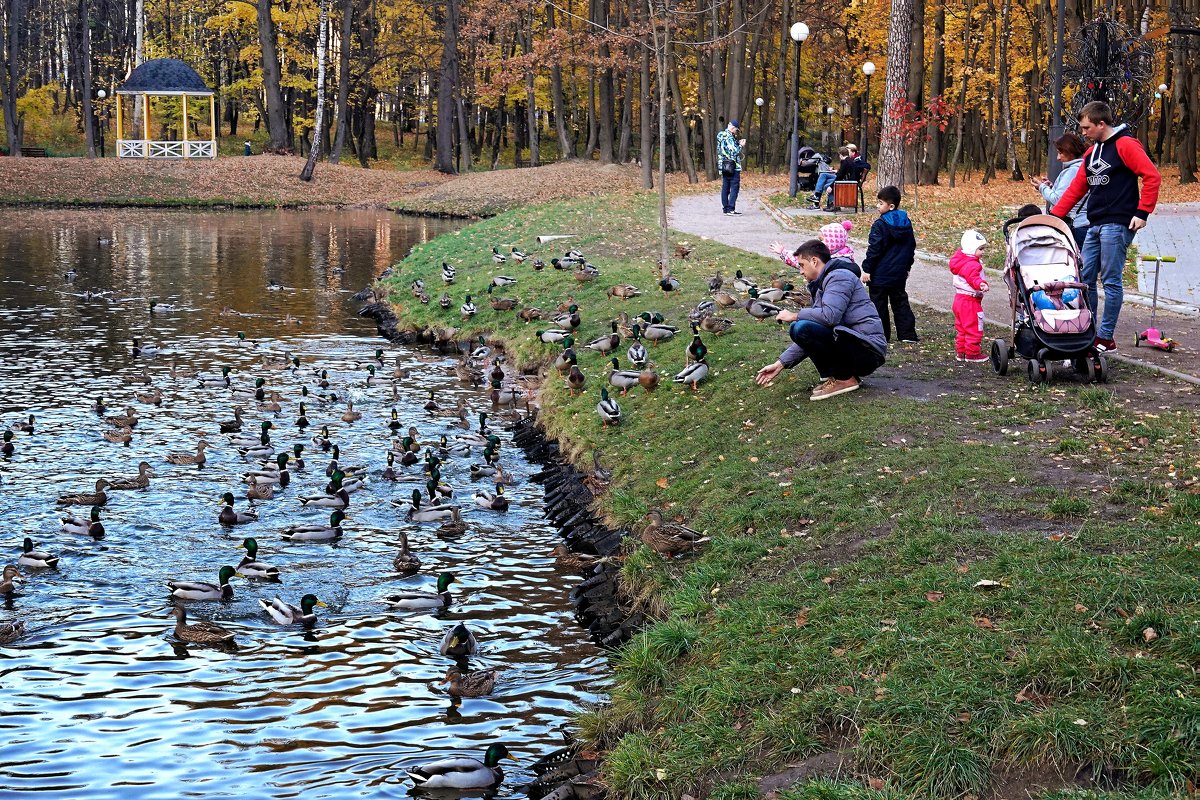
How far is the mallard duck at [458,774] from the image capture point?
713 centimetres

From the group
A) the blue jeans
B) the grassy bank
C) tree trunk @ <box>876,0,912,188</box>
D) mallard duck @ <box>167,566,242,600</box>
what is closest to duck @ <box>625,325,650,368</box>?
the grassy bank

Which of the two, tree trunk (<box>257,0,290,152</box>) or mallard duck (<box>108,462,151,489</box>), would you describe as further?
tree trunk (<box>257,0,290,152</box>)

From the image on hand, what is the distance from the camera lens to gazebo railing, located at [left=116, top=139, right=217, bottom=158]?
188ft

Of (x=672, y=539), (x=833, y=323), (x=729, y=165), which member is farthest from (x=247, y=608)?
(x=729, y=165)

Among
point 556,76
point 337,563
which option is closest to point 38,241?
point 556,76

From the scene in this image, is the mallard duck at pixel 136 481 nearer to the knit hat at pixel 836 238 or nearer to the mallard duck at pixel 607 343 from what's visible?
the mallard duck at pixel 607 343

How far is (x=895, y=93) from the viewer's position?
30.0m

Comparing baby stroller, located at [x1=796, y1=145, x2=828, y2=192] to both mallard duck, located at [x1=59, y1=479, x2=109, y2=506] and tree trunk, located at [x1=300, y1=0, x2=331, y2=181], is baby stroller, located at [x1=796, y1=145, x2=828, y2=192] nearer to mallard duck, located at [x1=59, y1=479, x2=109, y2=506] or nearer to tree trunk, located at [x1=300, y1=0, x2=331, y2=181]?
tree trunk, located at [x1=300, y1=0, x2=331, y2=181]

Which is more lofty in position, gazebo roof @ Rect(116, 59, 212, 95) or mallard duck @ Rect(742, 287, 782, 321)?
gazebo roof @ Rect(116, 59, 212, 95)

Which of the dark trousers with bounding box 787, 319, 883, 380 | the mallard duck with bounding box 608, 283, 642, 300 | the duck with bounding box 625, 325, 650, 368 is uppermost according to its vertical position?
the mallard duck with bounding box 608, 283, 642, 300

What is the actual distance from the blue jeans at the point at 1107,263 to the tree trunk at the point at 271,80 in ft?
166

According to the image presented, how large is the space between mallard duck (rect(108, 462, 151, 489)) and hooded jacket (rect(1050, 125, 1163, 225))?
1020 centimetres

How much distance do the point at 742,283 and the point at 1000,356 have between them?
6918 millimetres

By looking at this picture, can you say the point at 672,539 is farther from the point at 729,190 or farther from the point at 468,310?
the point at 729,190
